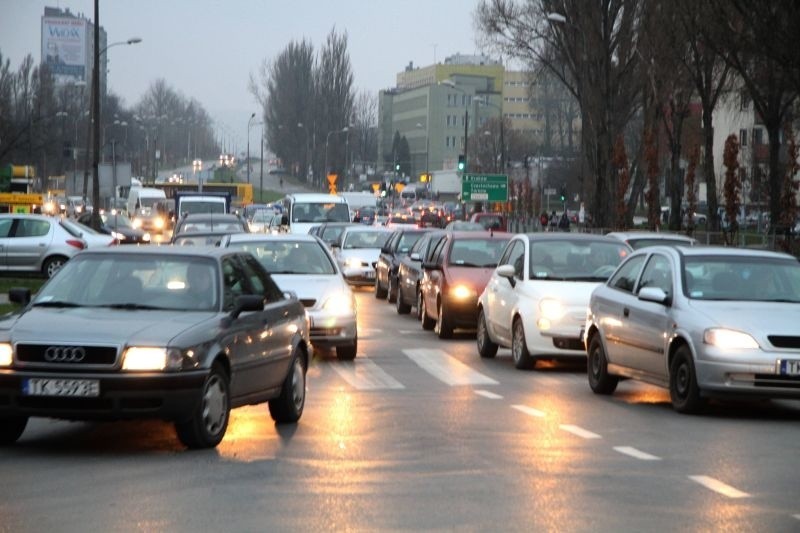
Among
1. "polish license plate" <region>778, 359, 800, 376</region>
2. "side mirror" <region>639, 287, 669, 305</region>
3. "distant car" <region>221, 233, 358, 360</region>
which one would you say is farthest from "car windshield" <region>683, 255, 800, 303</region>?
"distant car" <region>221, 233, 358, 360</region>

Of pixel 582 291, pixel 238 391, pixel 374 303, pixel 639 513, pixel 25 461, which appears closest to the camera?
pixel 639 513

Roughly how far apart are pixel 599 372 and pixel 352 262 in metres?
22.2

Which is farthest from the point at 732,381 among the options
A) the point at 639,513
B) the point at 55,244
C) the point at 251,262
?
the point at 55,244

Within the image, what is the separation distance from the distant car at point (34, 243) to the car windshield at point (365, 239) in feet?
20.8

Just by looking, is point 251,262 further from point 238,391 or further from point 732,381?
point 732,381

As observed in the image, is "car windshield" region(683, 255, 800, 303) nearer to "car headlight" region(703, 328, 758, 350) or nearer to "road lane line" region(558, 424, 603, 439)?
"car headlight" region(703, 328, 758, 350)

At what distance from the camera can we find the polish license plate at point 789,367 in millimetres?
13367

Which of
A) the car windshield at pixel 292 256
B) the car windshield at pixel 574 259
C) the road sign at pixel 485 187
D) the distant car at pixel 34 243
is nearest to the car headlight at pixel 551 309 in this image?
the car windshield at pixel 574 259

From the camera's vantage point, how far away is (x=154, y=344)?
10.8 meters

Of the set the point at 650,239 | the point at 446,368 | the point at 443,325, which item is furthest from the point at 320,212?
the point at 446,368

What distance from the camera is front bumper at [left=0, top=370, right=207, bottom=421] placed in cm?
1073

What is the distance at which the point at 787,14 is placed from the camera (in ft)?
133

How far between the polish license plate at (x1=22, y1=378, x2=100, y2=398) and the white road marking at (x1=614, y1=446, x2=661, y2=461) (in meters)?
3.63

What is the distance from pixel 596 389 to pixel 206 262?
200 inches
